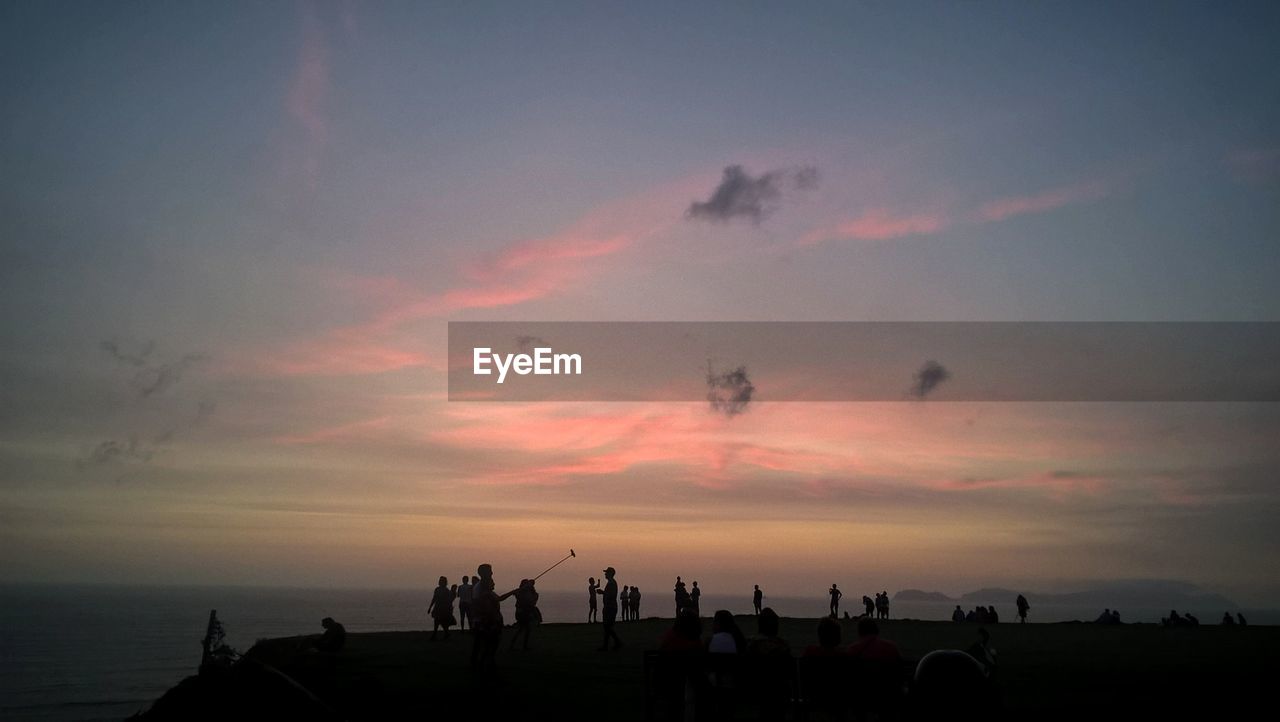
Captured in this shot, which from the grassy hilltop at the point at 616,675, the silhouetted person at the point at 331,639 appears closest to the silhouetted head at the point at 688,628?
the grassy hilltop at the point at 616,675

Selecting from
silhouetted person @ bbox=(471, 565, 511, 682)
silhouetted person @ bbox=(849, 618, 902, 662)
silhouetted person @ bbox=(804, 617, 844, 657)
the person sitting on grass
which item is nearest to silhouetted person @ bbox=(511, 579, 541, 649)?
the person sitting on grass

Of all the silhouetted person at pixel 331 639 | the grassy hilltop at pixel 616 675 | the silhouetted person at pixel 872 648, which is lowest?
the grassy hilltop at pixel 616 675

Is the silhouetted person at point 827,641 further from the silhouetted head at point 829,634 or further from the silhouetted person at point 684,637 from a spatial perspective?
the silhouetted person at point 684,637

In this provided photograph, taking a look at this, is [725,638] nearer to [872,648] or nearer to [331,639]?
[872,648]

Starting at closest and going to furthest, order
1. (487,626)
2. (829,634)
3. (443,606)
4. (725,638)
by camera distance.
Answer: (829,634)
(725,638)
(487,626)
(443,606)

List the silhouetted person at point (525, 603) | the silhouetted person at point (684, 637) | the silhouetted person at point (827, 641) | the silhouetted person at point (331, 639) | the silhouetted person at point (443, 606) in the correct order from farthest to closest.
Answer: the silhouetted person at point (443, 606) < the silhouetted person at point (525, 603) < the silhouetted person at point (331, 639) < the silhouetted person at point (684, 637) < the silhouetted person at point (827, 641)

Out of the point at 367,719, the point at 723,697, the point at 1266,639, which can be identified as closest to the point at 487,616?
the point at 367,719

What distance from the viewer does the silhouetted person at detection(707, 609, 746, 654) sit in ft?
39.7

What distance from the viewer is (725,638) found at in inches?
476

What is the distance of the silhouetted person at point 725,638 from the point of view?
39.7ft

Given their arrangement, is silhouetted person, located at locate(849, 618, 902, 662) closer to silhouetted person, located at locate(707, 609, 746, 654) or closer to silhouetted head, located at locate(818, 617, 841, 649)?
silhouetted head, located at locate(818, 617, 841, 649)

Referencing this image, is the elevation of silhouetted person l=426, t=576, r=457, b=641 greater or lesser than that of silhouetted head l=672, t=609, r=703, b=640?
lesser

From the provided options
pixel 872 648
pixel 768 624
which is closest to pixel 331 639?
pixel 768 624

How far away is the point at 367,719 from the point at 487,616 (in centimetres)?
441
